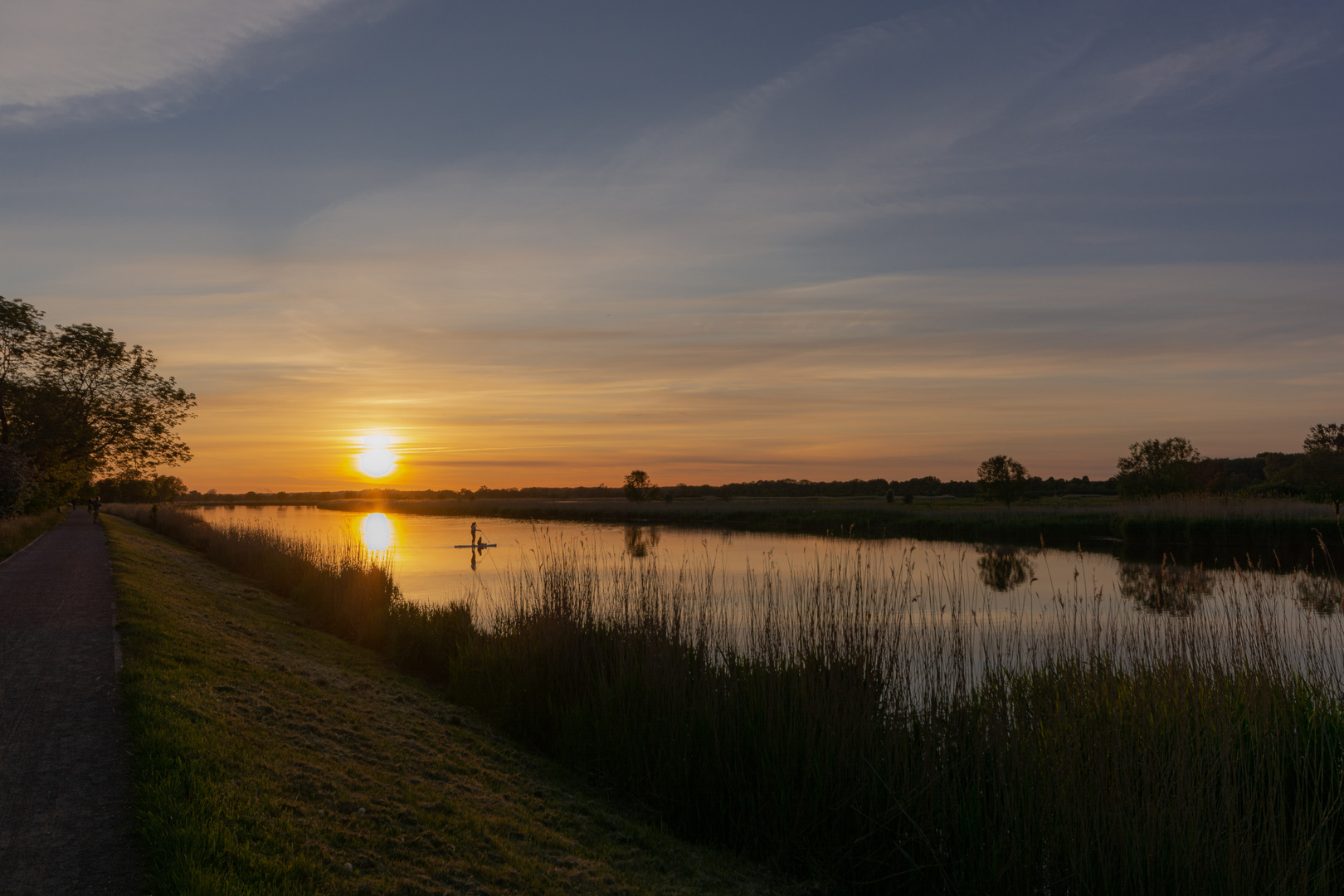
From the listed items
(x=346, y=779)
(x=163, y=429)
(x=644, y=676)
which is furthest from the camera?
(x=163, y=429)

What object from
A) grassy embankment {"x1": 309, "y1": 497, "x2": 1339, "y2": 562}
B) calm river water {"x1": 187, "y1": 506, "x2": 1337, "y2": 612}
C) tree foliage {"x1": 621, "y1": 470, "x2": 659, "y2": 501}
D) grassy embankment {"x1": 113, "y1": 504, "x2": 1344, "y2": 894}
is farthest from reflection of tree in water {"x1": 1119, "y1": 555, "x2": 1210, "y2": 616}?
tree foliage {"x1": 621, "y1": 470, "x2": 659, "y2": 501}

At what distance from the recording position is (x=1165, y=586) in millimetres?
7145

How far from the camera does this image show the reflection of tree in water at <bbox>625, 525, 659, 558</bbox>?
30778mm

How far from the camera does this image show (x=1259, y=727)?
20.8 ft

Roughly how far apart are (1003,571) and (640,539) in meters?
18.7

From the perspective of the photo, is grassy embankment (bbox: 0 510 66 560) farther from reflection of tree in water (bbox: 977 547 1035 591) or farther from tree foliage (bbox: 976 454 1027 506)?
tree foliage (bbox: 976 454 1027 506)

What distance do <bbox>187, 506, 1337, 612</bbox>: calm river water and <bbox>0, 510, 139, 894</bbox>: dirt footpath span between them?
16.8ft

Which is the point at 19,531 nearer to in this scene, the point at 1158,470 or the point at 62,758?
the point at 62,758

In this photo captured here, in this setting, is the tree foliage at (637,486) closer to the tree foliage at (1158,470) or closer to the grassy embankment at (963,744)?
the tree foliage at (1158,470)

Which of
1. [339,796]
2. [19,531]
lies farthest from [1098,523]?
[19,531]

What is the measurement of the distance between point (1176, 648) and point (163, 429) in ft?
105

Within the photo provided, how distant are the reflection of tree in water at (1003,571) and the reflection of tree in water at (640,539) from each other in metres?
10.7

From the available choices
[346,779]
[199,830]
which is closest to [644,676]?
[346,779]

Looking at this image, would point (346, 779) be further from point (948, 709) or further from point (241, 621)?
point (241, 621)
